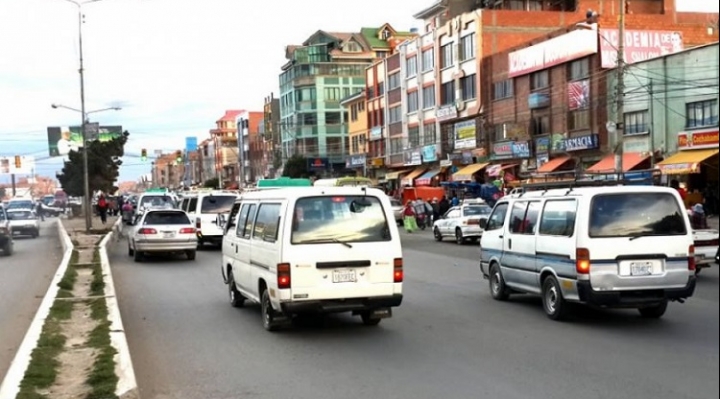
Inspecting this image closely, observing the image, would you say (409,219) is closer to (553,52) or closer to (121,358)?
(553,52)

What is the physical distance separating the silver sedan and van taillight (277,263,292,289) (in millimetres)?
13391

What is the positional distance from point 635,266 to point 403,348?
120 inches

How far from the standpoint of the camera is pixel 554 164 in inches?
1754

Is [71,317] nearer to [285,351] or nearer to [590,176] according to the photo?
[285,351]

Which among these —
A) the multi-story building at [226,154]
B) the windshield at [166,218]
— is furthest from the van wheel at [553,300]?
the multi-story building at [226,154]

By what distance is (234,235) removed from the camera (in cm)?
1252

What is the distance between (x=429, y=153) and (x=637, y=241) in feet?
178

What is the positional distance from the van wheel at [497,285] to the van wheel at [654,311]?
2538 mm

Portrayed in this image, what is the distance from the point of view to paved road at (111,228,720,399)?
7137 millimetres

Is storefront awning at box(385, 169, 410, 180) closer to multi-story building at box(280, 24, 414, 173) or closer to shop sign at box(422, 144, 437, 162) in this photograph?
shop sign at box(422, 144, 437, 162)

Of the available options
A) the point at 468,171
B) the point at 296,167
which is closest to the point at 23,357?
the point at 468,171

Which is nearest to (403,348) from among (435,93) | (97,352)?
(97,352)

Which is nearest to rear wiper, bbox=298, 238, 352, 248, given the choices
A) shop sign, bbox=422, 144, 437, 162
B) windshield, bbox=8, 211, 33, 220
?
windshield, bbox=8, 211, 33, 220

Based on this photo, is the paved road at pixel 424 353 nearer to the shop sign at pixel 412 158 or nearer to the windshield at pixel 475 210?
the windshield at pixel 475 210
